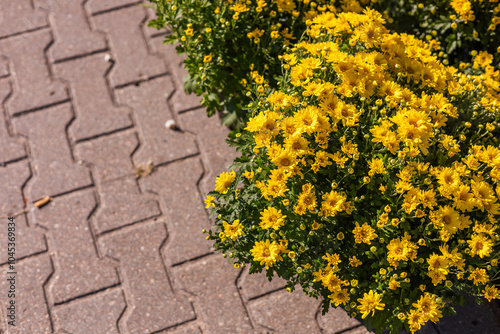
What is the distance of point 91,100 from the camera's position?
375cm

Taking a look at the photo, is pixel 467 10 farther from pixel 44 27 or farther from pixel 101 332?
pixel 44 27

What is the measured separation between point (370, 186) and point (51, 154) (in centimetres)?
231

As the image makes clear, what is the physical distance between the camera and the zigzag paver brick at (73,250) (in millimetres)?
3117

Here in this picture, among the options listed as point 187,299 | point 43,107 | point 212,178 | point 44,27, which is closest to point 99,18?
point 44,27

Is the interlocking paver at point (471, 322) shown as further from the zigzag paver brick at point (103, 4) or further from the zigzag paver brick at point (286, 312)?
the zigzag paver brick at point (103, 4)

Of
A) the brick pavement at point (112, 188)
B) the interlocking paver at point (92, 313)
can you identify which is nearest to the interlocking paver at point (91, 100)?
the brick pavement at point (112, 188)

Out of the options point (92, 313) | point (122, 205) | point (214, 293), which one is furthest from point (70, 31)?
point (214, 293)

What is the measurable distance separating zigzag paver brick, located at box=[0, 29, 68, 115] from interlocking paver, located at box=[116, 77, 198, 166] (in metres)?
0.52

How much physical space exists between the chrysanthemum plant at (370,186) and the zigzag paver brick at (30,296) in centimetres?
131

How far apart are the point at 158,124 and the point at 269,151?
1.65 meters

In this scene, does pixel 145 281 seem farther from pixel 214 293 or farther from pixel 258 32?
pixel 258 32

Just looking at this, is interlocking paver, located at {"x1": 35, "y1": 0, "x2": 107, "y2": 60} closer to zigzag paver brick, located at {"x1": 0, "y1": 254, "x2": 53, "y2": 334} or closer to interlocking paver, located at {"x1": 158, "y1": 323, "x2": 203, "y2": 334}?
zigzag paver brick, located at {"x1": 0, "y1": 254, "x2": 53, "y2": 334}

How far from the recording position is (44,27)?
405 cm

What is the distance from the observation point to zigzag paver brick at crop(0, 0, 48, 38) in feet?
13.3
